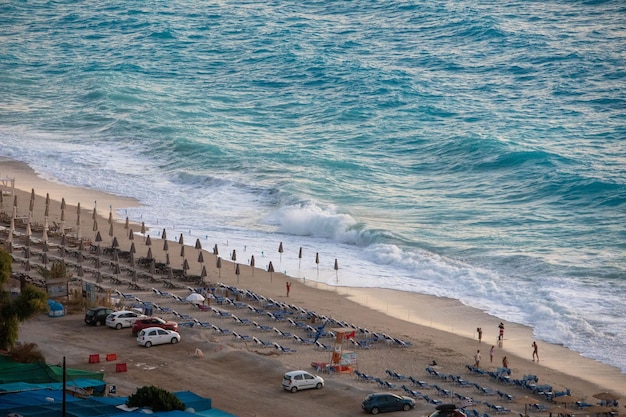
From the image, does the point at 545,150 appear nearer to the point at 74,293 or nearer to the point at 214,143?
the point at 214,143

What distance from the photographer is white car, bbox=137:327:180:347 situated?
3747cm

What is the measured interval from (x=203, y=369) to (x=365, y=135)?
140 feet

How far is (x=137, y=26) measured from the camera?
113m

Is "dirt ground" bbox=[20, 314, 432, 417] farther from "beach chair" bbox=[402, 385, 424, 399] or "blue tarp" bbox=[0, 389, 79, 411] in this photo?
"blue tarp" bbox=[0, 389, 79, 411]

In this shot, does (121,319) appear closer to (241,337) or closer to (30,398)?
(241,337)

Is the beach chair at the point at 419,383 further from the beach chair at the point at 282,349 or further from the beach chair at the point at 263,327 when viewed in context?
the beach chair at the point at 263,327

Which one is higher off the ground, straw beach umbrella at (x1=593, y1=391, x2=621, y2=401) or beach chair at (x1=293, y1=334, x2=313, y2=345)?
straw beach umbrella at (x1=593, y1=391, x2=621, y2=401)

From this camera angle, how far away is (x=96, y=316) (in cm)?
3938

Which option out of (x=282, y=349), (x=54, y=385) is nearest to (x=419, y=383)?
(x=282, y=349)

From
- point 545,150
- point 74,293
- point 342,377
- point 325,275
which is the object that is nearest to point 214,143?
point 545,150

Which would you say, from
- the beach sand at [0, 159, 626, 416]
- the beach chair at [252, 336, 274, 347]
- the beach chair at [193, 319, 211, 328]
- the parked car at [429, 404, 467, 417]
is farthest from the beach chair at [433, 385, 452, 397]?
the beach chair at [193, 319, 211, 328]

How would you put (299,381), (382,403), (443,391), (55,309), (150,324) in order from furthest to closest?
1. (55,309)
2. (150,324)
3. (443,391)
4. (299,381)
5. (382,403)

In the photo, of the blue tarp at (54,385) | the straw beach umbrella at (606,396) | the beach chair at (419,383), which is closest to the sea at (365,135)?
the straw beach umbrella at (606,396)

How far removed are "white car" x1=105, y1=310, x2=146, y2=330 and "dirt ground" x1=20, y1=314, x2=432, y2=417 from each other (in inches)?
9.3
